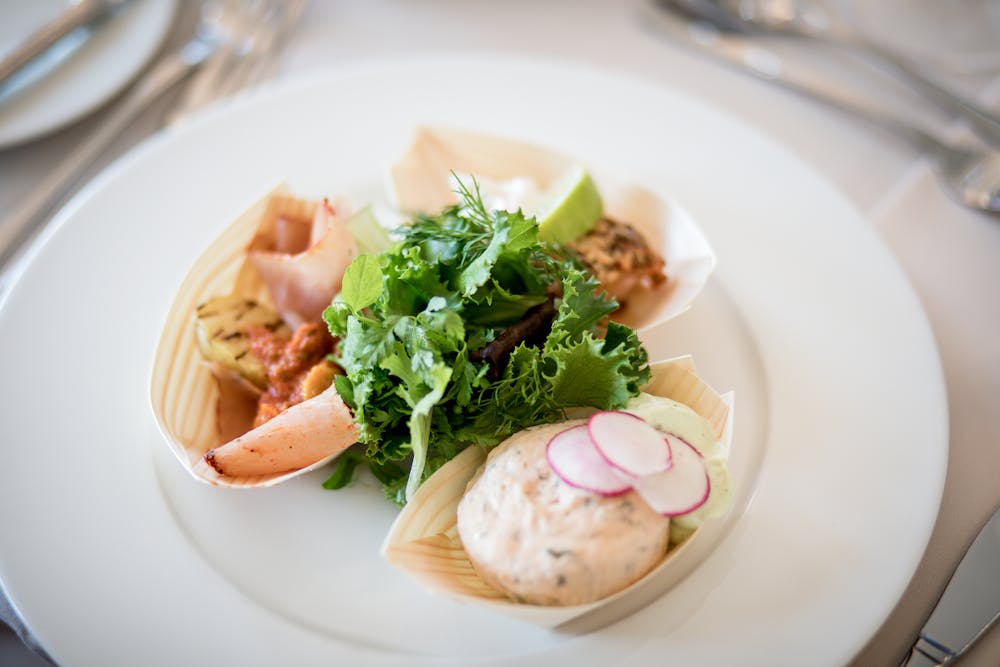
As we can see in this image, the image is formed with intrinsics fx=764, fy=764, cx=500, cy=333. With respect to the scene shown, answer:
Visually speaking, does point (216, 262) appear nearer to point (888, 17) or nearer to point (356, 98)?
point (356, 98)

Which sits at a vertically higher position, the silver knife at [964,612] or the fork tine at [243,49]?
the fork tine at [243,49]

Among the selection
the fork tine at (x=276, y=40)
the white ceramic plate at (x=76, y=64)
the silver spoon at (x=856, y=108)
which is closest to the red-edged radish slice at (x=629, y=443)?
the silver spoon at (x=856, y=108)

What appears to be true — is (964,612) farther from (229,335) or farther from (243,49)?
(243,49)

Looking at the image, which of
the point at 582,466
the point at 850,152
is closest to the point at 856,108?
the point at 850,152

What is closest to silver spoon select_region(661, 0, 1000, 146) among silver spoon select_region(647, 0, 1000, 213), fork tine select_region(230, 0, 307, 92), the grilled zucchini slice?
silver spoon select_region(647, 0, 1000, 213)

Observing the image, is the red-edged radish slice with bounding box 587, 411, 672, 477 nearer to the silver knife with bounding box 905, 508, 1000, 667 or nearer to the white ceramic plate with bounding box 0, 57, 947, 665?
the white ceramic plate with bounding box 0, 57, 947, 665

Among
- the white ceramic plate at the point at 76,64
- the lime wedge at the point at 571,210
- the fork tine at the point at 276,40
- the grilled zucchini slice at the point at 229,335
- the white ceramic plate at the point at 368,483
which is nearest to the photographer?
the white ceramic plate at the point at 368,483

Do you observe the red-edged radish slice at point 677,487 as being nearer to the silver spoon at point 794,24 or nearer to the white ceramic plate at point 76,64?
the silver spoon at point 794,24
